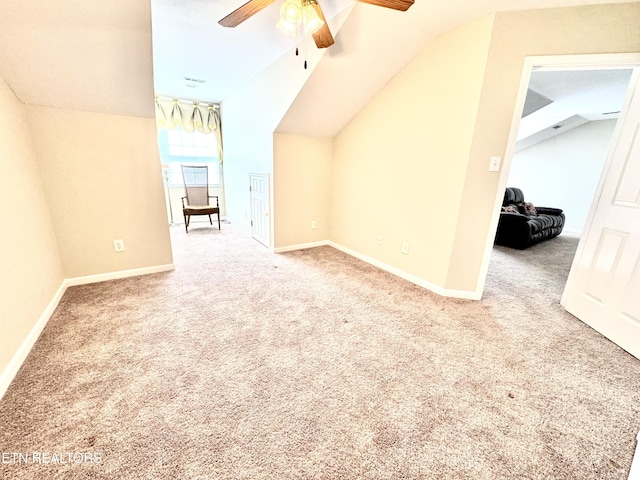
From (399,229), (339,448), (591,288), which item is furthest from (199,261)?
(591,288)

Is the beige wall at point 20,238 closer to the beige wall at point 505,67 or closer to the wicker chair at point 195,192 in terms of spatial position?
the wicker chair at point 195,192

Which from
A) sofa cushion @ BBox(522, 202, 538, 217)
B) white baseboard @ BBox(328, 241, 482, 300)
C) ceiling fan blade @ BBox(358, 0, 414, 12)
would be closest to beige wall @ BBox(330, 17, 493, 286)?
white baseboard @ BBox(328, 241, 482, 300)

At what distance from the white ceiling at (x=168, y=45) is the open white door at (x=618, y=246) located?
1.01 meters

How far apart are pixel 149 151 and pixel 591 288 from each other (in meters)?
4.12

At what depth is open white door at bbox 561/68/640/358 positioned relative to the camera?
1745 millimetres

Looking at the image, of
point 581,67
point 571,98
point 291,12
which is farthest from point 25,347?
point 571,98

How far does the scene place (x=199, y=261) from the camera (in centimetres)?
316

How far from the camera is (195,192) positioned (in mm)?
4555

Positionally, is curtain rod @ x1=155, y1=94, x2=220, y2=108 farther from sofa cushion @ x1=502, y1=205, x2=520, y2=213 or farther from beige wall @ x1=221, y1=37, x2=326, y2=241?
sofa cushion @ x1=502, y1=205, x2=520, y2=213

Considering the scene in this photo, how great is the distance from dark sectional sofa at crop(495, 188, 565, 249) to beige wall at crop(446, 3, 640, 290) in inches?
91.1

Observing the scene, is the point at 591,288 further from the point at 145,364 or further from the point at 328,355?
the point at 145,364

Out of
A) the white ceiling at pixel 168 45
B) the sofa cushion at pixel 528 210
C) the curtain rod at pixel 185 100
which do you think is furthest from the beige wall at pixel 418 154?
the sofa cushion at pixel 528 210

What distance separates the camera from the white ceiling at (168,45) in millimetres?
1558

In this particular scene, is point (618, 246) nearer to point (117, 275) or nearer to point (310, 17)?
point (310, 17)
